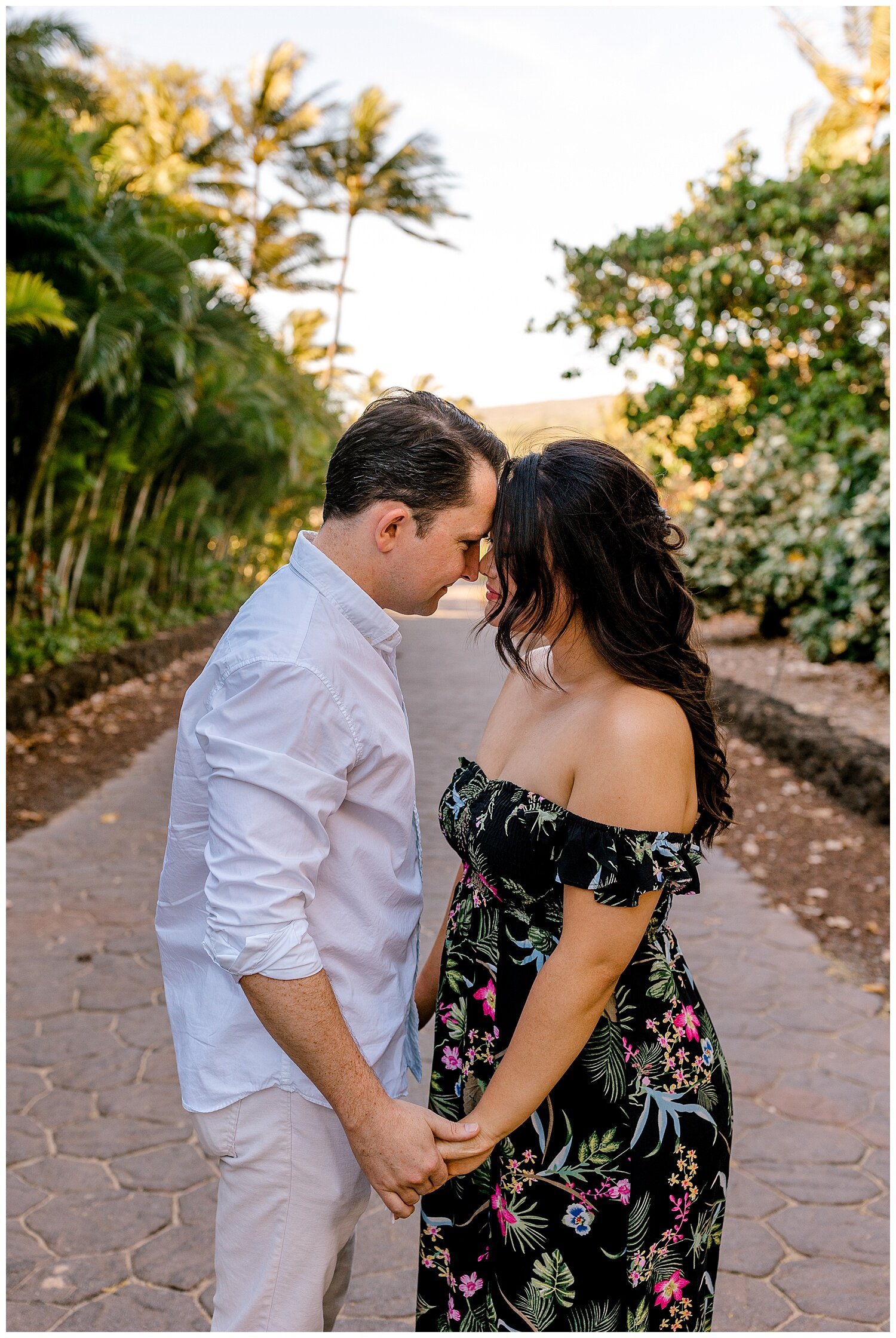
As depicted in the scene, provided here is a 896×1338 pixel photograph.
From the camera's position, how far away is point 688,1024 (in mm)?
1769

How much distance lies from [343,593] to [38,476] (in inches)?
Result: 309

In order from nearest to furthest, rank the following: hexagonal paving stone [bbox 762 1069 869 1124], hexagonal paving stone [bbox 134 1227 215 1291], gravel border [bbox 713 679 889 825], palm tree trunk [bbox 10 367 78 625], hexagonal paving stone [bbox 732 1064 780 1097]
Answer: hexagonal paving stone [bbox 134 1227 215 1291]
hexagonal paving stone [bbox 762 1069 869 1124]
hexagonal paving stone [bbox 732 1064 780 1097]
gravel border [bbox 713 679 889 825]
palm tree trunk [bbox 10 367 78 625]

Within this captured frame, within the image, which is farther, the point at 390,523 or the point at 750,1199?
the point at 750,1199

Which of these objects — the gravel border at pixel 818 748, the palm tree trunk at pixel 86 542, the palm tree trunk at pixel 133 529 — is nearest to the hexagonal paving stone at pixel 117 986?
the gravel border at pixel 818 748

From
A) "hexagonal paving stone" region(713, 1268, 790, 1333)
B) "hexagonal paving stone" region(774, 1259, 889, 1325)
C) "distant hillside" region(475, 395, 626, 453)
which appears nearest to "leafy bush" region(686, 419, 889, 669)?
"distant hillside" region(475, 395, 626, 453)

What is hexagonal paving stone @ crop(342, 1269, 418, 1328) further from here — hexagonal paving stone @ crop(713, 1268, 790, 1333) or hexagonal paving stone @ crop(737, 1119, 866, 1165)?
hexagonal paving stone @ crop(737, 1119, 866, 1165)

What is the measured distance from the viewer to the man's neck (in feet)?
5.80

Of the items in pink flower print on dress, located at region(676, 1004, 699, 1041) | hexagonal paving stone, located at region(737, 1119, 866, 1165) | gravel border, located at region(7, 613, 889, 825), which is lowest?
hexagonal paving stone, located at region(737, 1119, 866, 1165)

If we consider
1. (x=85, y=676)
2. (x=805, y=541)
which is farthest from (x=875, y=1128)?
(x=805, y=541)

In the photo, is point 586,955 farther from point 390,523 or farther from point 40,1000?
point 40,1000

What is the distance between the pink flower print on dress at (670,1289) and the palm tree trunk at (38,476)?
26.7 feet

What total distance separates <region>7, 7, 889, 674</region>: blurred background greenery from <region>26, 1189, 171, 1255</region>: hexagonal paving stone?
5324mm

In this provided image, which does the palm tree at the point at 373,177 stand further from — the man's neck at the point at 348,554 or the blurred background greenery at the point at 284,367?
the man's neck at the point at 348,554

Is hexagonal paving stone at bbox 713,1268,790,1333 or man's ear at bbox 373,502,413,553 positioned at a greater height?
man's ear at bbox 373,502,413,553
